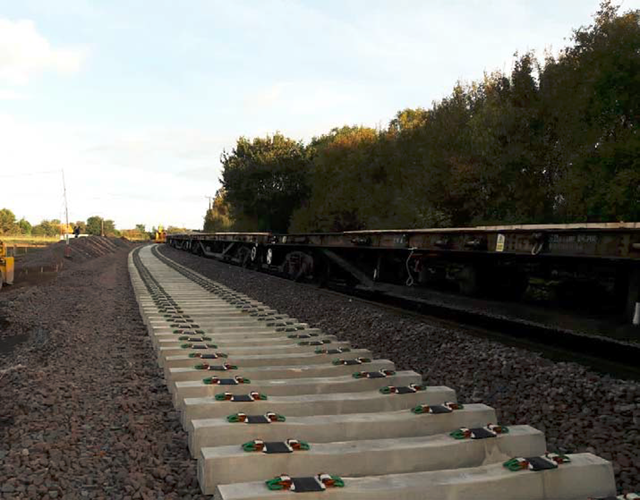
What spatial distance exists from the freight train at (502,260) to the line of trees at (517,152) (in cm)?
1009

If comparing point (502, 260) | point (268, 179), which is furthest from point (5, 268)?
point (268, 179)

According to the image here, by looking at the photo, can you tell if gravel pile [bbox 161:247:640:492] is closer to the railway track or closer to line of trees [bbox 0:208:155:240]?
the railway track

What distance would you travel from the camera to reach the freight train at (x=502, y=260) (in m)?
4.44

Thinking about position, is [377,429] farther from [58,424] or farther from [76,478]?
[58,424]

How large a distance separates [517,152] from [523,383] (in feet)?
59.9

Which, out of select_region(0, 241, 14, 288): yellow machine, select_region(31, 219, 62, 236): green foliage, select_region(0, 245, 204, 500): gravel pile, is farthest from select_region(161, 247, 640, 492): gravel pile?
select_region(31, 219, 62, 236): green foliage

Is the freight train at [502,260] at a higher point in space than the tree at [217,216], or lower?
lower

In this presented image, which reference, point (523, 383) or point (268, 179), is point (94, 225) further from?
point (523, 383)

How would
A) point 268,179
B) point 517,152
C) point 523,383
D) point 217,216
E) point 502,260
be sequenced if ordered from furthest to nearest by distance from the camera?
1. point 217,216
2. point 268,179
3. point 517,152
4. point 502,260
5. point 523,383

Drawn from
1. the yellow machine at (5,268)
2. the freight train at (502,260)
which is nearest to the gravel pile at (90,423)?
the freight train at (502,260)

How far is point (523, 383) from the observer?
432cm

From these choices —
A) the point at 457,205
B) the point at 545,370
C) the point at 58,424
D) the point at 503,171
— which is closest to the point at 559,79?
the point at 503,171

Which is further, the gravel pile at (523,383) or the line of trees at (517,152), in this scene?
the line of trees at (517,152)

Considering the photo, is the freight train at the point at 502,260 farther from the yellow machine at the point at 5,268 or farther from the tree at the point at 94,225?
the tree at the point at 94,225
